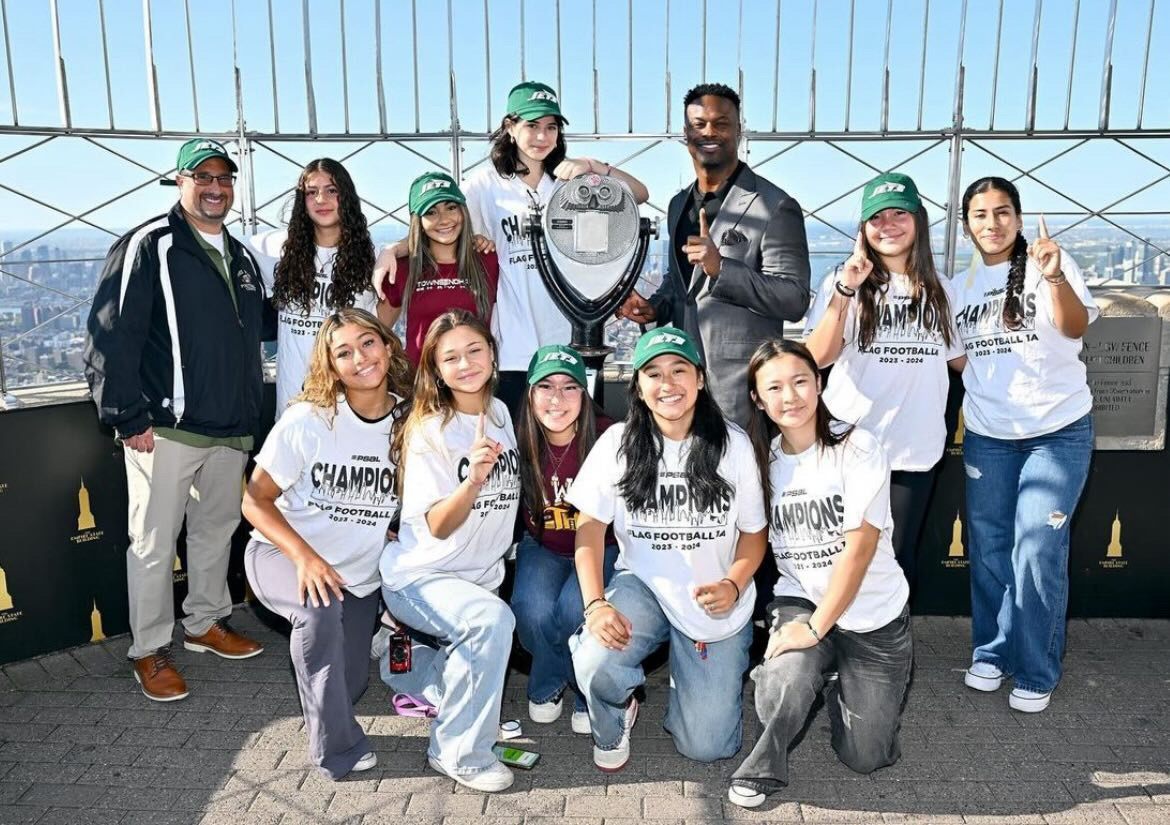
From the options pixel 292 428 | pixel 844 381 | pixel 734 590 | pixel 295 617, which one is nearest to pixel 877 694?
pixel 734 590

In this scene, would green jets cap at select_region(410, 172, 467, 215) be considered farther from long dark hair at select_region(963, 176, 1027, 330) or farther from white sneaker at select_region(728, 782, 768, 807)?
white sneaker at select_region(728, 782, 768, 807)

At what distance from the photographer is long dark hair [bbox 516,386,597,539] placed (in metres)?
3.26

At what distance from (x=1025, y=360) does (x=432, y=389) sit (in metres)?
1.99

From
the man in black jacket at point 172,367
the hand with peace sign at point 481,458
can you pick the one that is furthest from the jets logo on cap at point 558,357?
the man in black jacket at point 172,367

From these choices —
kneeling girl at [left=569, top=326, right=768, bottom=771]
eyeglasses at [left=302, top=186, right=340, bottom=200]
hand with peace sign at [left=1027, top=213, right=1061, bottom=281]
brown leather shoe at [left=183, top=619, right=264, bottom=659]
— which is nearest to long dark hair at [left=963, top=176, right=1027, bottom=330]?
hand with peace sign at [left=1027, top=213, right=1061, bottom=281]

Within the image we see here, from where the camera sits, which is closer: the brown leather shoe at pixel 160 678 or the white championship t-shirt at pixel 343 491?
the white championship t-shirt at pixel 343 491

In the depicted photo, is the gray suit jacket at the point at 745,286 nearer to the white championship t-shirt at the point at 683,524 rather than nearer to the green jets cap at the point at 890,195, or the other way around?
the green jets cap at the point at 890,195

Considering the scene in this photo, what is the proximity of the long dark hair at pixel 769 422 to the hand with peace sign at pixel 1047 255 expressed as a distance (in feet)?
→ 2.53

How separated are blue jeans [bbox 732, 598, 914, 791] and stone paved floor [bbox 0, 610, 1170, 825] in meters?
0.09

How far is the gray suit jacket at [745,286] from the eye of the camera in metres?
3.23

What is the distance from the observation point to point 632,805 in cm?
281

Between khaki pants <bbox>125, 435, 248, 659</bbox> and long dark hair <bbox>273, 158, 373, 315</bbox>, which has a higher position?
long dark hair <bbox>273, 158, 373, 315</bbox>

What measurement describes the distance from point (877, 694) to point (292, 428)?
2.02 meters

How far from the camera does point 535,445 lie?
10.7 feet
